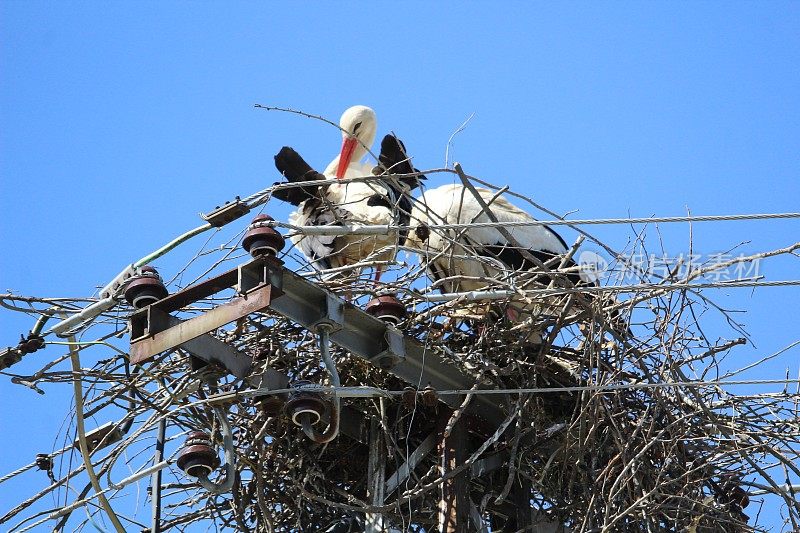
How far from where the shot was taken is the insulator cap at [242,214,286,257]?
5.29 m

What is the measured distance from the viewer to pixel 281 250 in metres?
5.36

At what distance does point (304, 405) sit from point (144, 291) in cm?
79

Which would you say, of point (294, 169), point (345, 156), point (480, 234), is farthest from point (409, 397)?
point (345, 156)

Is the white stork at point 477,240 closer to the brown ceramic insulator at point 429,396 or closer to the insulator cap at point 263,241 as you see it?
the brown ceramic insulator at point 429,396

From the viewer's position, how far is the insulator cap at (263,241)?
5289 mm

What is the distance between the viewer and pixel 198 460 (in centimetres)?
535

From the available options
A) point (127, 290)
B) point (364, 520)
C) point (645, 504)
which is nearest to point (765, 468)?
point (645, 504)

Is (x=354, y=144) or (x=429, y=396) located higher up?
(x=354, y=144)

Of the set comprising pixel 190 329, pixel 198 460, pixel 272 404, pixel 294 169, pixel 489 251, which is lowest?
pixel 198 460

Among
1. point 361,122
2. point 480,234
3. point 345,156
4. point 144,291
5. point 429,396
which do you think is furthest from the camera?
point 361,122

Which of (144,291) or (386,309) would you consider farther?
(386,309)

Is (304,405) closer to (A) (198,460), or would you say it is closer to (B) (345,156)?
(A) (198,460)

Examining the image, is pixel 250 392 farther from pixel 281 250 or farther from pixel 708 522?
pixel 708 522

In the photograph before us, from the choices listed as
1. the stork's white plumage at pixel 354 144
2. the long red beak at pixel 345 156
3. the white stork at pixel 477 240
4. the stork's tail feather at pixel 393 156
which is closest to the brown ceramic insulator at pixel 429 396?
the white stork at pixel 477 240
